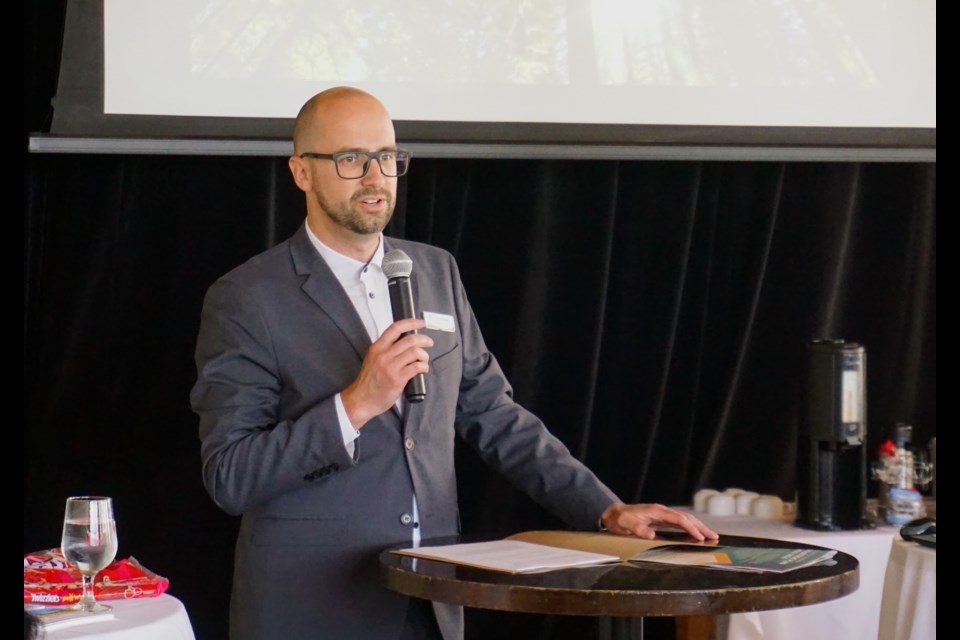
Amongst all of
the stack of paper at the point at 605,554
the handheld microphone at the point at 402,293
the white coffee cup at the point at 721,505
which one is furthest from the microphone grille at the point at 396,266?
the white coffee cup at the point at 721,505

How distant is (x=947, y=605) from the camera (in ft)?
6.28

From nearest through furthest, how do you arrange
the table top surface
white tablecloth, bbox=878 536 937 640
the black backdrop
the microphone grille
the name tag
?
1. the table top surface
2. the microphone grille
3. the name tag
4. white tablecloth, bbox=878 536 937 640
5. the black backdrop

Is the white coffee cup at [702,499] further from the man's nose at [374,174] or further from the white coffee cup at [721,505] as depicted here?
the man's nose at [374,174]

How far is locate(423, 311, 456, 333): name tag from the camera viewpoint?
2430 millimetres

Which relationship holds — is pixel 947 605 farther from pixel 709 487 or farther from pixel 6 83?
pixel 709 487

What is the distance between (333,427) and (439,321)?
0.41 meters

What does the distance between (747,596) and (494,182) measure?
2124 millimetres

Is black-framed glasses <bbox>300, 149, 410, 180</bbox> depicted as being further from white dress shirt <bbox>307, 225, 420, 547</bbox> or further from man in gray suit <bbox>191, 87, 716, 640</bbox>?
white dress shirt <bbox>307, 225, 420, 547</bbox>

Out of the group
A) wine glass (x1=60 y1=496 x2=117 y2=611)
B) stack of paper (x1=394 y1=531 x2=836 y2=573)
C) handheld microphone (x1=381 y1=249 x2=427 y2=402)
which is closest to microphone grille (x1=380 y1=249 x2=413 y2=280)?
handheld microphone (x1=381 y1=249 x2=427 y2=402)

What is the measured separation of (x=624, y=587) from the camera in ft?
5.66

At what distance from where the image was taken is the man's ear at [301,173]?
241cm

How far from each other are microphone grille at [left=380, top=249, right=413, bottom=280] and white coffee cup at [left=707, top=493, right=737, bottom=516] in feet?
5.14

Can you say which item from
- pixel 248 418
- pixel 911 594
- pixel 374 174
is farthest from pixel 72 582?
pixel 911 594

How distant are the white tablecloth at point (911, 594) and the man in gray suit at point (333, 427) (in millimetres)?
751
